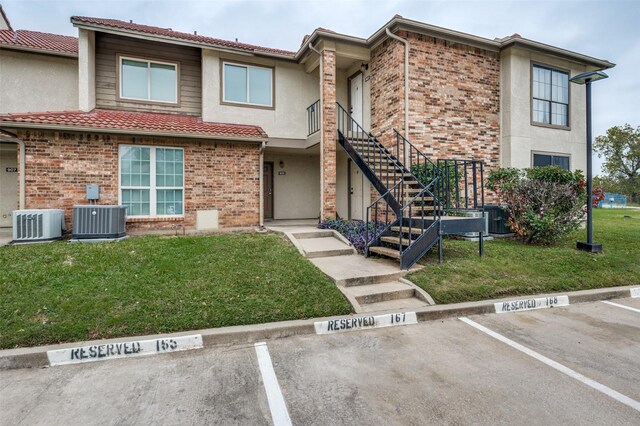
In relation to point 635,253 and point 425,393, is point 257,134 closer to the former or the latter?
point 425,393

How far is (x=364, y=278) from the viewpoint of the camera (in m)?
5.64

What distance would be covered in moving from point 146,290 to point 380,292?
3437 millimetres

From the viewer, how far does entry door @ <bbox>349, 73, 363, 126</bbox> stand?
11547mm

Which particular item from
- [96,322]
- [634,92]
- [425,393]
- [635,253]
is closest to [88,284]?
[96,322]

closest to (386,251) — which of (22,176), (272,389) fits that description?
(272,389)

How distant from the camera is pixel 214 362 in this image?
137 inches

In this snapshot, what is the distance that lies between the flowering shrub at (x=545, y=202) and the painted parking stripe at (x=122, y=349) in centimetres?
801

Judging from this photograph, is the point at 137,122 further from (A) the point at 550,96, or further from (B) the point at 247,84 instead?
(A) the point at 550,96

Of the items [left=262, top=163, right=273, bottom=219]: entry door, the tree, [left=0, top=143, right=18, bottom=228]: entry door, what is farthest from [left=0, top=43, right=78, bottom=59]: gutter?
the tree

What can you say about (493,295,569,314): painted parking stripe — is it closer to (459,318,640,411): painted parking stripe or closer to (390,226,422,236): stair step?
(459,318,640,411): painted parking stripe

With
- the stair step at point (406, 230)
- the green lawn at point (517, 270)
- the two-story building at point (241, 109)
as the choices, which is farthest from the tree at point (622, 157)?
the stair step at point (406, 230)

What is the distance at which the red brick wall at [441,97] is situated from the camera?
973 cm

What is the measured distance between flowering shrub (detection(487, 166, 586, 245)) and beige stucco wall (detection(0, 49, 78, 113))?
13212 mm

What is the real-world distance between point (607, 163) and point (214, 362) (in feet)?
182
